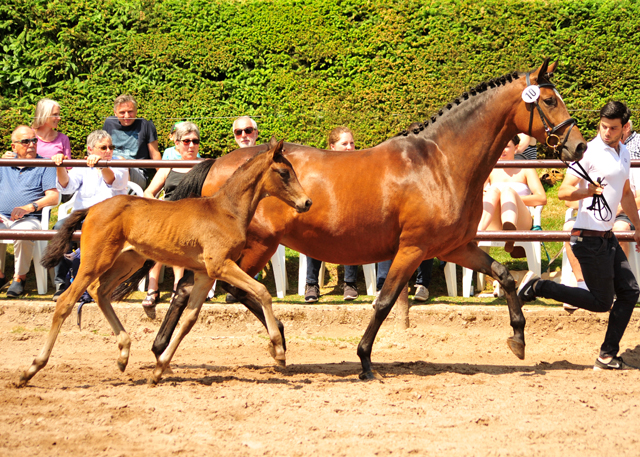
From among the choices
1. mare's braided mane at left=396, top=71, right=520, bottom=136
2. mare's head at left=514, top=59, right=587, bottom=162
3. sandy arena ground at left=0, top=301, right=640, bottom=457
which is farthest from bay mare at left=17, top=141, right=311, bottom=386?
mare's head at left=514, top=59, right=587, bottom=162

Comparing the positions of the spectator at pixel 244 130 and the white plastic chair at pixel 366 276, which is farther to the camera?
the white plastic chair at pixel 366 276

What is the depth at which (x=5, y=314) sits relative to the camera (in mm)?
6883

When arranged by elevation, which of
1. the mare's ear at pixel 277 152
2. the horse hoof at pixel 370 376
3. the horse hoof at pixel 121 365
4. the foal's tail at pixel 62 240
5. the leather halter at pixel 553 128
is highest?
the leather halter at pixel 553 128

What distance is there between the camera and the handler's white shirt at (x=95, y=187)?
7.28 meters

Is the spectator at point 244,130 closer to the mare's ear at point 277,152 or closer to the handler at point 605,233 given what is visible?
the mare's ear at point 277,152

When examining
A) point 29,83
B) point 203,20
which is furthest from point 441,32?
point 29,83

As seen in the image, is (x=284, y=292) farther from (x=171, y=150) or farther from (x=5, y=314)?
(x=5, y=314)

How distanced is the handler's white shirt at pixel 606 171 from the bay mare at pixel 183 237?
228cm

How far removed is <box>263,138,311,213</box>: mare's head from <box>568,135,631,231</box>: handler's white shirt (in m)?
2.27

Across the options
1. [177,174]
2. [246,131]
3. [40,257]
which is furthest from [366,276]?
[40,257]

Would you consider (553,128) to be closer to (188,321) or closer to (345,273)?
(345,273)

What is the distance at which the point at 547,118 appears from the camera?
509cm

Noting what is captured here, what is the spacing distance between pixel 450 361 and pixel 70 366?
323 cm

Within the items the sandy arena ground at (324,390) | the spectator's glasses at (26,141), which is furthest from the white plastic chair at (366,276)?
the spectator's glasses at (26,141)
